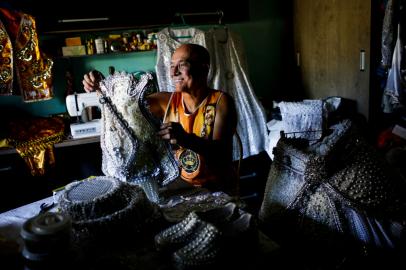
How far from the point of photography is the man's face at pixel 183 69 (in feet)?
6.45

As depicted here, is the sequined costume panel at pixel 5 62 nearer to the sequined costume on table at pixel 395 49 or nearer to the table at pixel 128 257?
the table at pixel 128 257

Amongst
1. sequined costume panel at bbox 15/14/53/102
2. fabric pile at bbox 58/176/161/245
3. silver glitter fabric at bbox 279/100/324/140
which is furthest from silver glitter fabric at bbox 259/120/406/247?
sequined costume panel at bbox 15/14/53/102

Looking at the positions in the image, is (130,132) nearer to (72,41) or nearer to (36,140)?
(36,140)

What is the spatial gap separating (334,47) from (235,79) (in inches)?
43.6

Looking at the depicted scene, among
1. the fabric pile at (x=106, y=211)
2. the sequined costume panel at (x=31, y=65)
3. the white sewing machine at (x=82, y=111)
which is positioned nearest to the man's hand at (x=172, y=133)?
the fabric pile at (x=106, y=211)

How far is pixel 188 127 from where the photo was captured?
2.18 m

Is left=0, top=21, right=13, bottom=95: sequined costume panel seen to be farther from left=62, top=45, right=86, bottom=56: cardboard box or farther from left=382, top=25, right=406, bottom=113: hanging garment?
left=382, top=25, right=406, bottom=113: hanging garment

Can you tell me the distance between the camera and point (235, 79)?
4.13m

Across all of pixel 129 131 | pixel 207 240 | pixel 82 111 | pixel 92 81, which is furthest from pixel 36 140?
pixel 207 240

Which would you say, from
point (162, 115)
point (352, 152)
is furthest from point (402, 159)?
point (162, 115)

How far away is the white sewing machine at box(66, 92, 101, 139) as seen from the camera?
131 inches

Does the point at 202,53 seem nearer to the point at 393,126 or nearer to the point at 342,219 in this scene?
the point at 342,219

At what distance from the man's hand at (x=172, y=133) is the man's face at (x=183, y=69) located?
431 mm

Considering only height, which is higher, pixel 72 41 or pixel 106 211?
pixel 72 41
